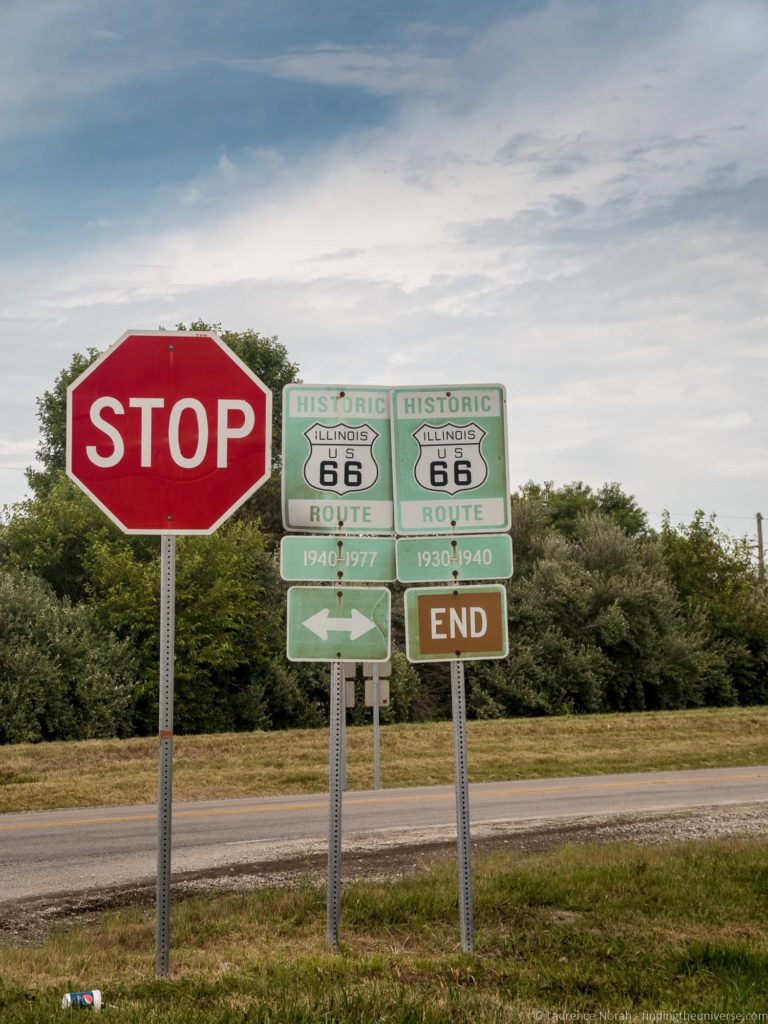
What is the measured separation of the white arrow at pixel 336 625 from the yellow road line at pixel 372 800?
8607 millimetres

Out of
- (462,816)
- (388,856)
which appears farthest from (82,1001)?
(388,856)

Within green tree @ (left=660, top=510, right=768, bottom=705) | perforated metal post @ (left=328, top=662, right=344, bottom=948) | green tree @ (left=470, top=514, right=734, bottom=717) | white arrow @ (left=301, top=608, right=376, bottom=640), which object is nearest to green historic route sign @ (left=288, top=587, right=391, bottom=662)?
white arrow @ (left=301, top=608, right=376, bottom=640)

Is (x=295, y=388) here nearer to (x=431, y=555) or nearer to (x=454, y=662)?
(x=431, y=555)

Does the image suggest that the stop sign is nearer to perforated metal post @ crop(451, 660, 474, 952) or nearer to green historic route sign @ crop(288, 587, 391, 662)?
green historic route sign @ crop(288, 587, 391, 662)

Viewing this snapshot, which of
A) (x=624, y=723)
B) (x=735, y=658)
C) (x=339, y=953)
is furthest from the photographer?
(x=735, y=658)

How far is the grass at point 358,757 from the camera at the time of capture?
18.0 m

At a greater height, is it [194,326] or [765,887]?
[194,326]

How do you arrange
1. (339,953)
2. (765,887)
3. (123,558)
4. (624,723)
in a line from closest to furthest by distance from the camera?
1. (339,953)
2. (765,887)
3. (624,723)
4. (123,558)

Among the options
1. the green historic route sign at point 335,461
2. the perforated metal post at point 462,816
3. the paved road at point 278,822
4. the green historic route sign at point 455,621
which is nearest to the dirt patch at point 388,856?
the paved road at point 278,822

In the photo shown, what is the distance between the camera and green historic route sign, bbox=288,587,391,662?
6391 mm

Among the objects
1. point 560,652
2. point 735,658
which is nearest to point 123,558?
point 560,652

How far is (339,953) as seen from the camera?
6027 mm

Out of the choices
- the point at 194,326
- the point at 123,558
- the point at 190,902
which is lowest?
the point at 190,902

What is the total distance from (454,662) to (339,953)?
1.72 metres
